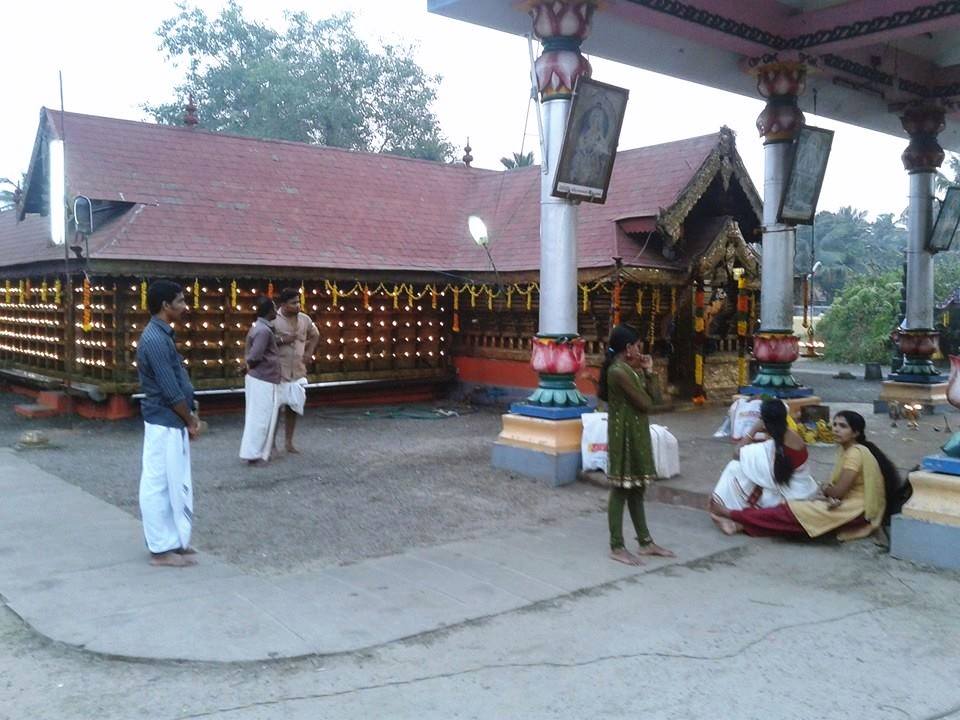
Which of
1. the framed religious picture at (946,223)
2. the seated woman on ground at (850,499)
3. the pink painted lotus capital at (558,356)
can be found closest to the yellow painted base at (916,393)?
the framed religious picture at (946,223)

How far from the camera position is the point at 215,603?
500 centimetres

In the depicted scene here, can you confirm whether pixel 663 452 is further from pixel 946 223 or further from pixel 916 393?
pixel 946 223

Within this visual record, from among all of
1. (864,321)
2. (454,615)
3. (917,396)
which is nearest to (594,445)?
(454,615)

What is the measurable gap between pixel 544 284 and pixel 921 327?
746cm

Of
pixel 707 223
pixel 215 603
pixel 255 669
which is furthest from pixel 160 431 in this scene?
pixel 707 223

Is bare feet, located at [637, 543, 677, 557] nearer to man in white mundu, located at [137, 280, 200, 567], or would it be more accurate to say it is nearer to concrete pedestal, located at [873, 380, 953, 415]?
man in white mundu, located at [137, 280, 200, 567]

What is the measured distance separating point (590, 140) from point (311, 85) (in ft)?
77.9

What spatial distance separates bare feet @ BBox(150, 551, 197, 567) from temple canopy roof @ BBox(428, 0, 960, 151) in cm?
579

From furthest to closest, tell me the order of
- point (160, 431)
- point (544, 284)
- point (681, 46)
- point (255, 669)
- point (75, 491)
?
point (681, 46) → point (544, 284) → point (75, 491) → point (160, 431) → point (255, 669)

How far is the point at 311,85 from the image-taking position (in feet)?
98.7

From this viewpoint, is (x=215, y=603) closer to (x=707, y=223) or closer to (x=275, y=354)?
(x=275, y=354)

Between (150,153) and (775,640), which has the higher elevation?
(150,153)

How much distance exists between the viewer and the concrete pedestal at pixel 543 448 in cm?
855

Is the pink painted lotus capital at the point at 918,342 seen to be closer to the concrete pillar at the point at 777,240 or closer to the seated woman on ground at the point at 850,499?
the concrete pillar at the point at 777,240
